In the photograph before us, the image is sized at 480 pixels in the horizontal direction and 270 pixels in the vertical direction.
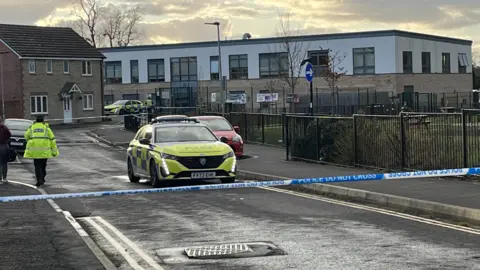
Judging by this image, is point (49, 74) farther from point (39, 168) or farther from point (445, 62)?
point (39, 168)

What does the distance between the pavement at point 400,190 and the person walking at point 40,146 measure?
4.88 metres

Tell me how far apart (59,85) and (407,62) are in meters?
31.9

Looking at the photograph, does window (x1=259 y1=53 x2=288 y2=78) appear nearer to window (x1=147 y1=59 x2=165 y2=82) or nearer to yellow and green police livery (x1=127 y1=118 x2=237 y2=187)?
window (x1=147 y1=59 x2=165 y2=82)

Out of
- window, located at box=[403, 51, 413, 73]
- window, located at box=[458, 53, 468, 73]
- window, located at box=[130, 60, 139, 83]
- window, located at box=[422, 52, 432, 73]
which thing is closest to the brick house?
window, located at box=[130, 60, 139, 83]

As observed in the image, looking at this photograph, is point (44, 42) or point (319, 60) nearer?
point (44, 42)

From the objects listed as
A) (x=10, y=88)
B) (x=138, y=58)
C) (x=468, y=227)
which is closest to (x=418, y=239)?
(x=468, y=227)

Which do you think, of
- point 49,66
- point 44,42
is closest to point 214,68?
point 44,42

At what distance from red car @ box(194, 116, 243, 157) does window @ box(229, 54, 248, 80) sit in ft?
163

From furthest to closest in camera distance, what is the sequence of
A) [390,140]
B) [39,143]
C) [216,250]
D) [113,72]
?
[113,72] → [390,140] → [39,143] → [216,250]

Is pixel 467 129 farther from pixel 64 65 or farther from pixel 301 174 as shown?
pixel 64 65

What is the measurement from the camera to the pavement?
1159 cm

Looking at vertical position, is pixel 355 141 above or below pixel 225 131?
below

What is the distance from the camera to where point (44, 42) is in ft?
202

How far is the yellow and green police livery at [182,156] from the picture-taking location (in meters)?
15.7
